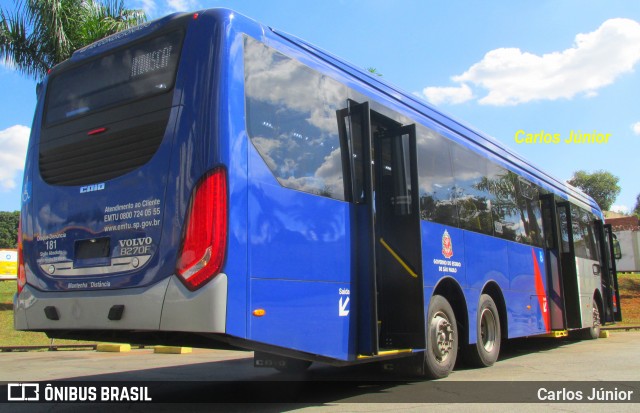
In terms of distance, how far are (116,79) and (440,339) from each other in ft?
16.4

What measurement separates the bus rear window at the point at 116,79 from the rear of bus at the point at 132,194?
0.01 meters

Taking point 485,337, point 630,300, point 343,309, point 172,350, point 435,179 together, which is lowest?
point 172,350

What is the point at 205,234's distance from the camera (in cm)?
473

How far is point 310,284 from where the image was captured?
5.45m

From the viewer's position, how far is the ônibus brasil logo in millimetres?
7831

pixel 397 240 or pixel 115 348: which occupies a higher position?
pixel 397 240

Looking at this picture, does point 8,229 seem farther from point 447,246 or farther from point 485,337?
point 447,246

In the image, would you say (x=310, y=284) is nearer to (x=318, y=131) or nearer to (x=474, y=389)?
(x=318, y=131)

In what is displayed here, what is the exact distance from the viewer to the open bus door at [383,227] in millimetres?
6148

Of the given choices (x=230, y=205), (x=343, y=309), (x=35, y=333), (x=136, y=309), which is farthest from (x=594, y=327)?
(x=35, y=333)

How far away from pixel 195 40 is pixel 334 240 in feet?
Answer: 7.53

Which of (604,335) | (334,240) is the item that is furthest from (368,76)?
(604,335)

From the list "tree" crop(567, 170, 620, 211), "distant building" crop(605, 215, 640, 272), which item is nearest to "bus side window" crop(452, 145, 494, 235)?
"distant building" crop(605, 215, 640, 272)

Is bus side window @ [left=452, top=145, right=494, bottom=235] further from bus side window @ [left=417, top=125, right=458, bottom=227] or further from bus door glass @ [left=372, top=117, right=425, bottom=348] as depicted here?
bus door glass @ [left=372, top=117, right=425, bottom=348]
